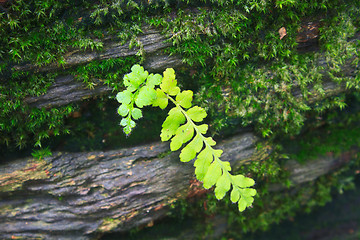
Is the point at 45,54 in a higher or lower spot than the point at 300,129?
higher

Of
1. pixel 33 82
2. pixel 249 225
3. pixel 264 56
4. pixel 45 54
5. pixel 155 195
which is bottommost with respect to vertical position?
pixel 249 225

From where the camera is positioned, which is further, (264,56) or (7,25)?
(264,56)

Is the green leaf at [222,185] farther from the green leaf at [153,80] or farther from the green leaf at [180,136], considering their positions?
the green leaf at [153,80]

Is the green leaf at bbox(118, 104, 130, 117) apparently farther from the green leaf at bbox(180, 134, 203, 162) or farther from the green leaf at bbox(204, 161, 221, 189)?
the green leaf at bbox(204, 161, 221, 189)

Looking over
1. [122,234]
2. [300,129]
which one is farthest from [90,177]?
[300,129]

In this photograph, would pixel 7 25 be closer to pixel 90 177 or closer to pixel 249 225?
pixel 90 177

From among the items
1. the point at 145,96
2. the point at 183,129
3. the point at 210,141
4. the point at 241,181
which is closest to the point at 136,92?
the point at 145,96
